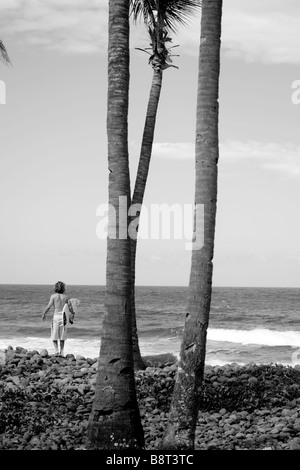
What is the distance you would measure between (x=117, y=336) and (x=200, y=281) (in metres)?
1.35

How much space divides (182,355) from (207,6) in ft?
13.0

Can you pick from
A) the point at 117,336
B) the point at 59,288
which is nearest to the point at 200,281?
the point at 117,336

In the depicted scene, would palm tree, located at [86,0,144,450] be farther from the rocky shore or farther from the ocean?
the ocean

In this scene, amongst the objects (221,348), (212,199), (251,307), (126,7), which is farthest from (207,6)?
(251,307)

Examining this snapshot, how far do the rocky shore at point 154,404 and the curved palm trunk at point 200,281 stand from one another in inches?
36.2

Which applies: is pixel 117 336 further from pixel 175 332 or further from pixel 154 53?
pixel 175 332

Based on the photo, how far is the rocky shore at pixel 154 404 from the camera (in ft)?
29.0

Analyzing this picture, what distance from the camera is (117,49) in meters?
8.65

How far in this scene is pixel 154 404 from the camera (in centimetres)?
1041

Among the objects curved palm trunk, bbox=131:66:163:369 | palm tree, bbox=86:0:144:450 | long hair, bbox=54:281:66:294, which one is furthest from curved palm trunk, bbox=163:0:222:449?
long hair, bbox=54:281:66:294

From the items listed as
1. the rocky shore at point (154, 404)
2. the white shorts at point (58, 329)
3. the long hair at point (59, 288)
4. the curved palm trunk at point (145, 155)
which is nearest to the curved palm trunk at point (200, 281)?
the rocky shore at point (154, 404)

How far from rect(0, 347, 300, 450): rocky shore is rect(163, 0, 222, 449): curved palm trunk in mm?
919
